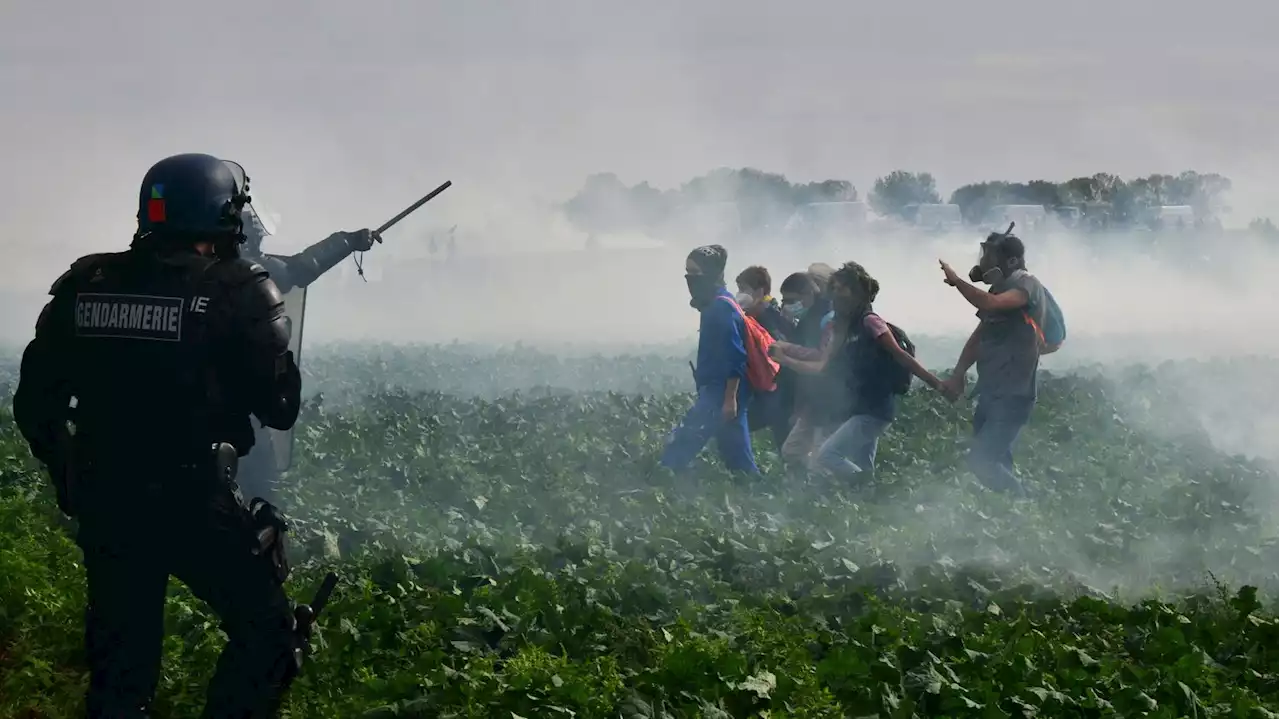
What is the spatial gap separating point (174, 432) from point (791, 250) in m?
32.8

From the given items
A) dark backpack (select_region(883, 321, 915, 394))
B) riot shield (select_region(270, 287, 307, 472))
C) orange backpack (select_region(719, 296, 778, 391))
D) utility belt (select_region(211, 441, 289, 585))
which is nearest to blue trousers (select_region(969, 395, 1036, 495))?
dark backpack (select_region(883, 321, 915, 394))

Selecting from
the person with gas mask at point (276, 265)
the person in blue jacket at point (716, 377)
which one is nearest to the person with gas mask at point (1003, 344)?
the person in blue jacket at point (716, 377)

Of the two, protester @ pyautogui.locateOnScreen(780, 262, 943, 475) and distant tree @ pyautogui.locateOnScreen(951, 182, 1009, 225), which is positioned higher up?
distant tree @ pyautogui.locateOnScreen(951, 182, 1009, 225)

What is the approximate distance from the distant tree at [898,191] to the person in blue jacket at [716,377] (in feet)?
89.2

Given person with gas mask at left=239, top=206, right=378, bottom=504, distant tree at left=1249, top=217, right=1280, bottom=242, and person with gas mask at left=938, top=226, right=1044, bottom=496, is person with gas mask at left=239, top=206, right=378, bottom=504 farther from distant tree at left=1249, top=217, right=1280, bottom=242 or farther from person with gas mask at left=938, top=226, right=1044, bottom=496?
distant tree at left=1249, top=217, right=1280, bottom=242

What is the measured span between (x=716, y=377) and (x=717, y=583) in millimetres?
4265

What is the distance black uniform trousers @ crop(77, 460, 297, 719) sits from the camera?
6020 mm

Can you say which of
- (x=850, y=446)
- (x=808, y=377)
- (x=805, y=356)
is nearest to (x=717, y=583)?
(x=850, y=446)

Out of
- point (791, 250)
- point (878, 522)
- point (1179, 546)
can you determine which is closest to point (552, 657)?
point (878, 522)

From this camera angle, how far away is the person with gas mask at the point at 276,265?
10602 mm

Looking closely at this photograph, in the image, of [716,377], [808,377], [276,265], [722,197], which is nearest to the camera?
[276,265]

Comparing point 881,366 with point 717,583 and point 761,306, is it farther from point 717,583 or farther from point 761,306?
point 717,583

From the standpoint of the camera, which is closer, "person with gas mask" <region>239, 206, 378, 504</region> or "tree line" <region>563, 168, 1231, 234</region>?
"person with gas mask" <region>239, 206, 378, 504</region>

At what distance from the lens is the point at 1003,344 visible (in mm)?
12352
